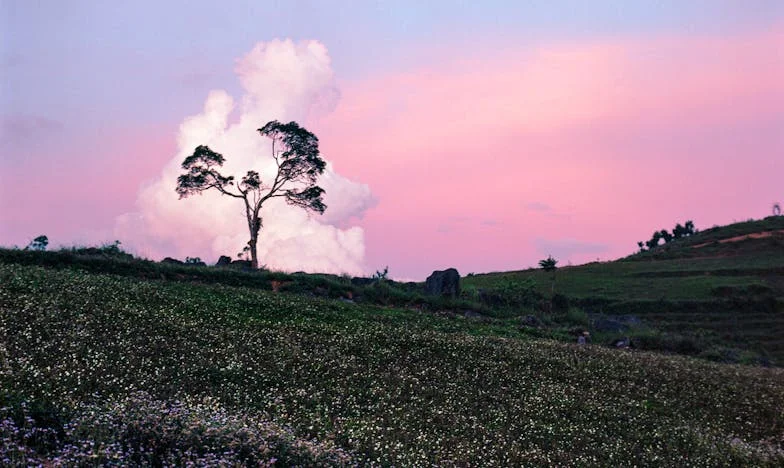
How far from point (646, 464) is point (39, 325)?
58.8ft

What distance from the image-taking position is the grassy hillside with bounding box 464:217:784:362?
5994cm

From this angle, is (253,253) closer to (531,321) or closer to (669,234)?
(531,321)

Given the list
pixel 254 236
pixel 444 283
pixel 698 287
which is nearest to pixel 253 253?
pixel 254 236

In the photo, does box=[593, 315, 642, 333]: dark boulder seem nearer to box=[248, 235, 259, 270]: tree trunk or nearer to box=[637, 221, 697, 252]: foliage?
box=[248, 235, 259, 270]: tree trunk

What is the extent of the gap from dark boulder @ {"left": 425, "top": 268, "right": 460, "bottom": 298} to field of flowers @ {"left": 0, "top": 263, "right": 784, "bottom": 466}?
17.1 metres

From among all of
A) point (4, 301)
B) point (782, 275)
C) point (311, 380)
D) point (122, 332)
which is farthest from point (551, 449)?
point (782, 275)

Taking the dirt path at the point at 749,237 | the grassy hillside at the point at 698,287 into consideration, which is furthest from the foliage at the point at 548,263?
the dirt path at the point at 749,237

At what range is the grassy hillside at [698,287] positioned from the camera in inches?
2360

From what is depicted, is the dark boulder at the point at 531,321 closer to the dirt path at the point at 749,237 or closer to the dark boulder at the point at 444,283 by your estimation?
the dark boulder at the point at 444,283

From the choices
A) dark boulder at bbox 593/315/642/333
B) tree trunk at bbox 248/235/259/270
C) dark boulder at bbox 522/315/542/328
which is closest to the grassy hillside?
dark boulder at bbox 593/315/642/333

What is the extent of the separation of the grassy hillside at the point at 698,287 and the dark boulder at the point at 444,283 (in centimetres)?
731

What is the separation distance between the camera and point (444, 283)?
50.0m

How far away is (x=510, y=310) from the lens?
50406 millimetres

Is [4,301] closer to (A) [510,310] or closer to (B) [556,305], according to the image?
(A) [510,310]
